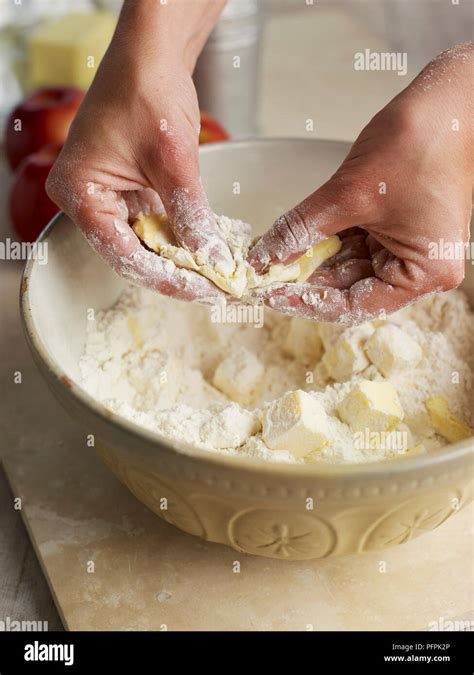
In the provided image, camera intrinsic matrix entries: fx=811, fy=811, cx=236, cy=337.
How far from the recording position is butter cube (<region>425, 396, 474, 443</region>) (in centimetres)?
89

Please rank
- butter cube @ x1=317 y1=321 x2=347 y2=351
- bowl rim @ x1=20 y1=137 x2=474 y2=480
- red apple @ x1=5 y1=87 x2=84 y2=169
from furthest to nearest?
red apple @ x1=5 y1=87 x2=84 y2=169, butter cube @ x1=317 y1=321 x2=347 y2=351, bowl rim @ x1=20 y1=137 x2=474 y2=480

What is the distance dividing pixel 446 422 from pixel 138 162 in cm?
45

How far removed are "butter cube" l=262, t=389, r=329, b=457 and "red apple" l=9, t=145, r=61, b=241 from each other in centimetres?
75

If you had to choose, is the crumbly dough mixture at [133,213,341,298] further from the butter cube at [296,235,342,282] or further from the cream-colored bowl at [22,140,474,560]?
the cream-colored bowl at [22,140,474,560]

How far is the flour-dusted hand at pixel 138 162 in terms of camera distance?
34.4 inches

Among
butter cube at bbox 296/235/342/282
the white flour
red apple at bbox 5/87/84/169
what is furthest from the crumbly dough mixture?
red apple at bbox 5/87/84/169

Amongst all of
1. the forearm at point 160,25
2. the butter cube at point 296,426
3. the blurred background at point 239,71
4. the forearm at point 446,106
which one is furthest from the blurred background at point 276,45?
the butter cube at point 296,426

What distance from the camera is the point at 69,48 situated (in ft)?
5.57

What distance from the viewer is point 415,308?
1038 mm

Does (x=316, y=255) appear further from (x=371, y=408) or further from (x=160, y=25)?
(x=160, y=25)

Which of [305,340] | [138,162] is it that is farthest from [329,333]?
[138,162]

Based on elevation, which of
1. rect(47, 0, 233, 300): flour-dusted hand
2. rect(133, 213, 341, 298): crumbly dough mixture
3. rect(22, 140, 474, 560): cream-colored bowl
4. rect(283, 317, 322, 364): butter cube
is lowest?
rect(22, 140, 474, 560): cream-colored bowl

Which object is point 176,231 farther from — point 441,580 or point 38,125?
point 38,125

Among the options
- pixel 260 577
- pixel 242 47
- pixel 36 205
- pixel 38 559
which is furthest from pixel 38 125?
pixel 260 577
